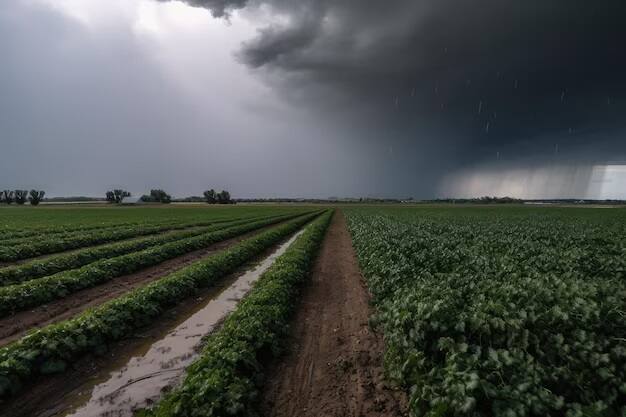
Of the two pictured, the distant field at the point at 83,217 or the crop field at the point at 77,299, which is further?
the distant field at the point at 83,217

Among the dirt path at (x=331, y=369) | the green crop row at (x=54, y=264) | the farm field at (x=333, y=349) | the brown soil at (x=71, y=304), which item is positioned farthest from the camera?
the green crop row at (x=54, y=264)

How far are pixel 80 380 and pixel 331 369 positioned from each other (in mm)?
5276

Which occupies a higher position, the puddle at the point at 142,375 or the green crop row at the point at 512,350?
the green crop row at the point at 512,350

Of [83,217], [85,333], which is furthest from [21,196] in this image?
[85,333]

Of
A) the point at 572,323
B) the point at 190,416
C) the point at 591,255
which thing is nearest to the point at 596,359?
the point at 572,323

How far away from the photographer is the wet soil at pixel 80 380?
593 cm

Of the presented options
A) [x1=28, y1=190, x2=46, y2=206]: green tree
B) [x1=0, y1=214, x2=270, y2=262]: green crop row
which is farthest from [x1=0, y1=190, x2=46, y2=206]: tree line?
[x1=0, y1=214, x2=270, y2=262]: green crop row

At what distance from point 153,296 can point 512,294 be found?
10.5 m

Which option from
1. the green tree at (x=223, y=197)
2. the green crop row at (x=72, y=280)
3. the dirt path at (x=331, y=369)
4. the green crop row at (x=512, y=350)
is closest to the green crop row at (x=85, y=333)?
A: the green crop row at (x=72, y=280)

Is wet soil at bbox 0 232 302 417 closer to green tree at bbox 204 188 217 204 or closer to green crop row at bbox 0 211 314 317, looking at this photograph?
green crop row at bbox 0 211 314 317

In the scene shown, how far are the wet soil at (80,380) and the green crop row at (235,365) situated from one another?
1017mm

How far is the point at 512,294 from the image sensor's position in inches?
262

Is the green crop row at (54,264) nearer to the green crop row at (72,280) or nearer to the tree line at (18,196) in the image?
the green crop row at (72,280)

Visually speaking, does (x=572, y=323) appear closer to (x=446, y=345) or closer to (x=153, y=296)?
(x=446, y=345)
